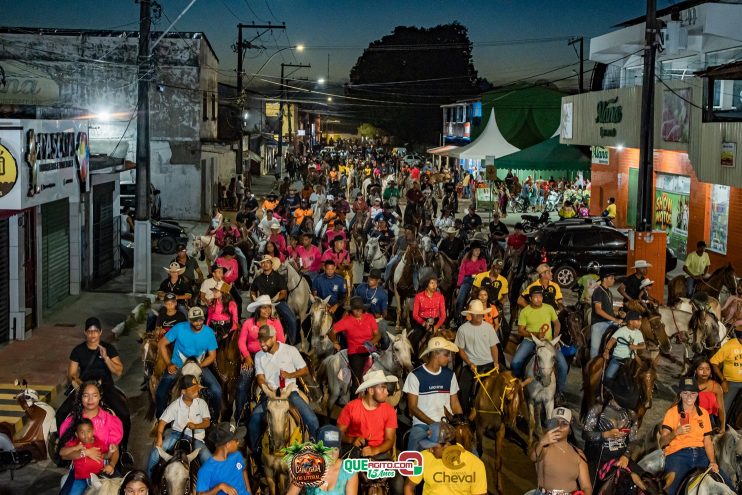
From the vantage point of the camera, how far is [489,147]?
4056 cm

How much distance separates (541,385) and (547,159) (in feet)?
90.4

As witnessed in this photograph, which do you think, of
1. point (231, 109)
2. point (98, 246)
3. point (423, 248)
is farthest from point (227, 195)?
point (423, 248)

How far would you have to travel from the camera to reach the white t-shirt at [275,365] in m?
9.52

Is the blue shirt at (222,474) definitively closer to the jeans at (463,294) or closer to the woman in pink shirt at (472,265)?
the jeans at (463,294)

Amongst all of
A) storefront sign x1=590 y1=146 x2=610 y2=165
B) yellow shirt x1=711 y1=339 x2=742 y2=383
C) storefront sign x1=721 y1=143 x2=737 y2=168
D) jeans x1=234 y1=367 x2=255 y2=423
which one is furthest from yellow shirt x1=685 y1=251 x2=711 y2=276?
storefront sign x1=590 y1=146 x2=610 y2=165

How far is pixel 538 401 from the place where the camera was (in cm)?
1037

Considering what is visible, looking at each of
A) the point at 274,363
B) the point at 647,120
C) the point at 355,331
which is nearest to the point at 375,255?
the point at 647,120

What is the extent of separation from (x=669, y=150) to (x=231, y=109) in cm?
2874

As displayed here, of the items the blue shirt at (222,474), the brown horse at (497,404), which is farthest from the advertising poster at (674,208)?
the blue shirt at (222,474)

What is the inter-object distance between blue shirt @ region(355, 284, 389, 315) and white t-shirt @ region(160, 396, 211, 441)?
14.8ft

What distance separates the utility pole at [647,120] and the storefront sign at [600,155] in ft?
51.0

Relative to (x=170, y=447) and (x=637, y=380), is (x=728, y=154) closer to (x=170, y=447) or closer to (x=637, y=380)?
(x=637, y=380)

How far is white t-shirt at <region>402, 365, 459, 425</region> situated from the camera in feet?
28.8

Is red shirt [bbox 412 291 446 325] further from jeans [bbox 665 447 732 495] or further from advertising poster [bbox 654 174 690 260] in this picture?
advertising poster [bbox 654 174 690 260]
